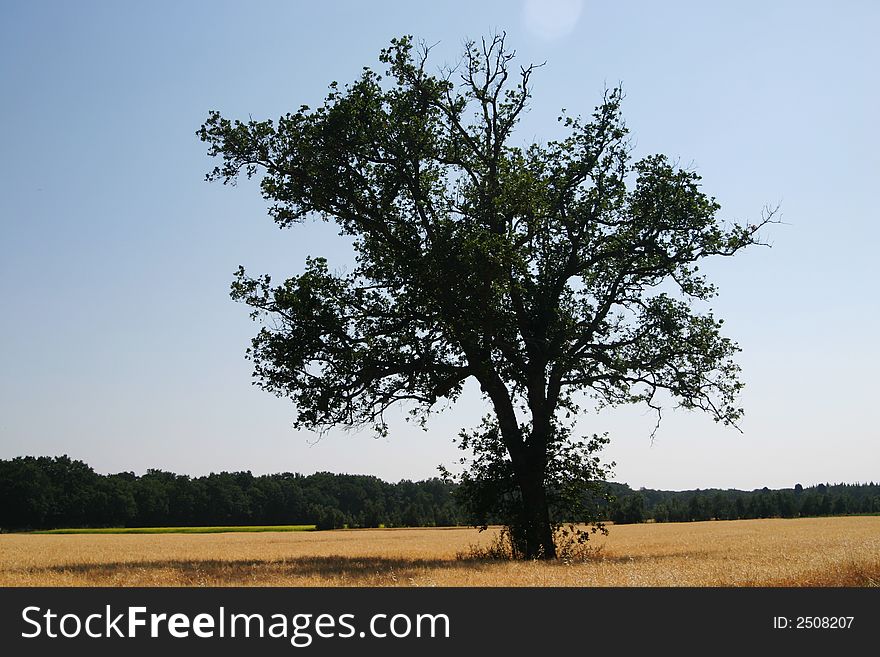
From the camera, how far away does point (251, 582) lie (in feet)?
49.7

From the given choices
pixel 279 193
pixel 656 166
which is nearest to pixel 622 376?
pixel 656 166

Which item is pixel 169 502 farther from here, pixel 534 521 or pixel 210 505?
pixel 534 521

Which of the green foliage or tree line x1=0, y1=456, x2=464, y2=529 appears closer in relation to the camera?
the green foliage

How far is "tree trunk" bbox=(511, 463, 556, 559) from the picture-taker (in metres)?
23.4

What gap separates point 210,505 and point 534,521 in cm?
9487

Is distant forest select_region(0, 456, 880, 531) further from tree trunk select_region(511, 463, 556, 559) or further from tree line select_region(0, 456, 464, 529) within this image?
tree trunk select_region(511, 463, 556, 559)

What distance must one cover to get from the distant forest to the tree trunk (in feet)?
241

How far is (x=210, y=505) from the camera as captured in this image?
10931 cm

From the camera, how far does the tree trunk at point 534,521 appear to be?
2336 cm

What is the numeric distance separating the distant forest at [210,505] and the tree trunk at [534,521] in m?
73.6
